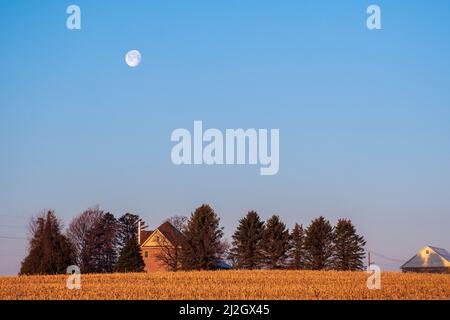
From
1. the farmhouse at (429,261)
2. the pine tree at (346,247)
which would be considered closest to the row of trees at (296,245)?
the pine tree at (346,247)

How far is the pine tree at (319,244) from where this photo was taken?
9312 centimetres

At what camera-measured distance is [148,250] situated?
371ft

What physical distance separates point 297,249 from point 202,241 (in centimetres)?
1396

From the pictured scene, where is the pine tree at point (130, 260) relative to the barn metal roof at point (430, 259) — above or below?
below

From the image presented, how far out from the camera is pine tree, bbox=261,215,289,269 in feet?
291

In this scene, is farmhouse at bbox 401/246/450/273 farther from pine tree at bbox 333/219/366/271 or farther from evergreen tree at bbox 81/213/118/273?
evergreen tree at bbox 81/213/118/273

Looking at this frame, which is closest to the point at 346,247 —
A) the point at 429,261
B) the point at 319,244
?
the point at 319,244

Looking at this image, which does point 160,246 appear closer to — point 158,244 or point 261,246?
point 158,244

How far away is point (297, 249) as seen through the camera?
93.4 m

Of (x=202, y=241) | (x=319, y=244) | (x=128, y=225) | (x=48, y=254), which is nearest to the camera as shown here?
(x=48, y=254)

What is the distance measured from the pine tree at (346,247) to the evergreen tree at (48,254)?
40067 millimetres

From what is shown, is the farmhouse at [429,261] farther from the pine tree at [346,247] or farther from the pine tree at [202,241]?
the pine tree at [202,241]
